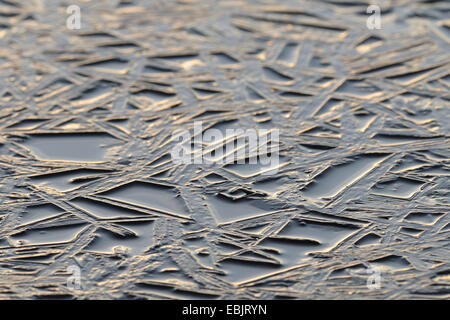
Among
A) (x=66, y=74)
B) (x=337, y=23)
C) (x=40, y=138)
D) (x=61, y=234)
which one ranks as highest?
(x=337, y=23)

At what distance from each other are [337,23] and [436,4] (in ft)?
1.17

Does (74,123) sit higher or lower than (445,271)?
higher

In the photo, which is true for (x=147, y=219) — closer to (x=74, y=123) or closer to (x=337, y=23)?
(x=74, y=123)

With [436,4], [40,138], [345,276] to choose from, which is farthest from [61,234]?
[436,4]

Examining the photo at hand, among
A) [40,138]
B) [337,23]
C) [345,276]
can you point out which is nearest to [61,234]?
[40,138]

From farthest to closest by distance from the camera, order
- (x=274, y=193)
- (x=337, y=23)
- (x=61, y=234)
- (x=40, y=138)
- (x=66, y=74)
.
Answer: (x=337, y=23), (x=66, y=74), (x=40, y=138), (x=274, y=193), (x=61, y=234)

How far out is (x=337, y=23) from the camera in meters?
2.73

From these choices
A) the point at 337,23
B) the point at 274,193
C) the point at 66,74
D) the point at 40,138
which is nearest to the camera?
the point at 274,193

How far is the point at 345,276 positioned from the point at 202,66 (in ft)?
3.22
